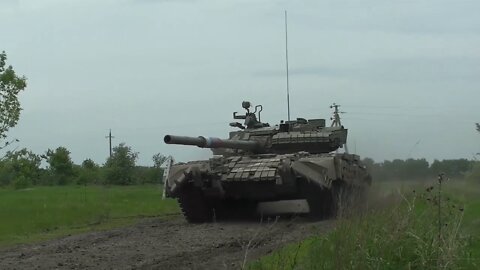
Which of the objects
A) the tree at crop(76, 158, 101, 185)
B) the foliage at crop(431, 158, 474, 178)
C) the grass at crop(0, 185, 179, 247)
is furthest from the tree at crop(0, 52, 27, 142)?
the tree at crop(76, 158, 101, 185)

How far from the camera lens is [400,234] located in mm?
7238

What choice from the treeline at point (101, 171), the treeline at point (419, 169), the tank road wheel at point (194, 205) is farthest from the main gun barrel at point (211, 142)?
the treeline at point (101, 171)

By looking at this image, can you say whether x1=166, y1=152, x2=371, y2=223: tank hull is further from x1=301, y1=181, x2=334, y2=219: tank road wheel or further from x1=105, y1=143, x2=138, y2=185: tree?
x1=105, y1=143, x2=138, y2=185: tree

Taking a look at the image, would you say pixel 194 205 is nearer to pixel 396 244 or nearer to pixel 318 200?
pixel 318 200

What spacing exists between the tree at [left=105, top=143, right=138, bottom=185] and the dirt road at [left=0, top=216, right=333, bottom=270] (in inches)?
1555

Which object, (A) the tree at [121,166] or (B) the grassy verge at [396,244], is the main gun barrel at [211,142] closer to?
(B) the grassy verge at [396,244]

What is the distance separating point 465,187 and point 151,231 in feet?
19.7

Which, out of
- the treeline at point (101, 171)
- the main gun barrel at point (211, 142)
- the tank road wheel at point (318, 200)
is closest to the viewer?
the main gun barrel at point (211, 142)

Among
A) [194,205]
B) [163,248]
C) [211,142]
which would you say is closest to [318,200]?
[211,142]

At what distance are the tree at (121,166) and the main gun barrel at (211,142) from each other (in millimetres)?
36942

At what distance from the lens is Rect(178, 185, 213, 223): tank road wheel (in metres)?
16.2

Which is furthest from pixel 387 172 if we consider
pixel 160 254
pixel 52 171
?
pixel 52 171

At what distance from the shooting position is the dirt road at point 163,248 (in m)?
9.73

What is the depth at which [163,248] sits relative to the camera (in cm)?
1147
